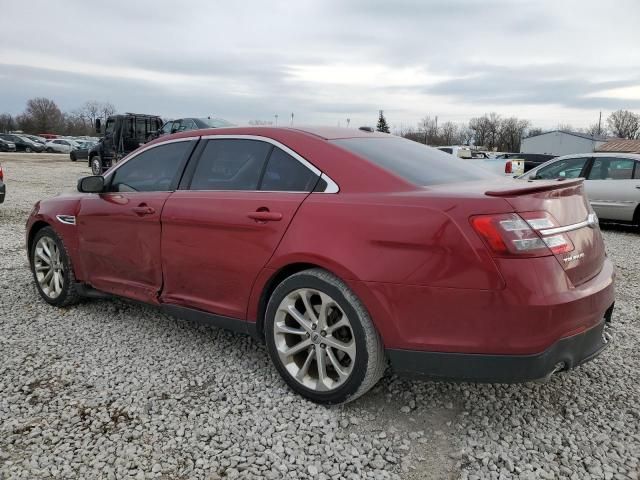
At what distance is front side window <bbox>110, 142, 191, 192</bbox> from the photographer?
370 centimetres

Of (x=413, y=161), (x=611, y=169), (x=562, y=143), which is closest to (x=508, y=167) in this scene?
(x=611, y=169)

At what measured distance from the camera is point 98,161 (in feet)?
70.1

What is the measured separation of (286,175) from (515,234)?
4.30ft

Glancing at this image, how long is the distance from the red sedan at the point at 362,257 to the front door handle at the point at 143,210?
0.01 m

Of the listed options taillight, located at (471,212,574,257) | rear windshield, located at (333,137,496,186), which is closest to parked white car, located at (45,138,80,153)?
rear windshield, located at (333,137,496,186)

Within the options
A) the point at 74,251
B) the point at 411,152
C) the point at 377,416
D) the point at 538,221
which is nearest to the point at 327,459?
the point at 377,416

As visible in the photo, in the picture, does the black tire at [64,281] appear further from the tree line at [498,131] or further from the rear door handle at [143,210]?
the tree line at [498,131]

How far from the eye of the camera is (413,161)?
3084 mm

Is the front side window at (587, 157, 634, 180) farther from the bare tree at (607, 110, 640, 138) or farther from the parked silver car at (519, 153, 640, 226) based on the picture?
the bare tree at (607, 110, 640, 138)

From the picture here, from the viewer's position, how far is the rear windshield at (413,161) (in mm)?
2844

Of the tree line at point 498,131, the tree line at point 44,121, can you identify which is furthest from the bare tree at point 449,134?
A: the tree line at point 44,121

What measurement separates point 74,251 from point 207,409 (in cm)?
214

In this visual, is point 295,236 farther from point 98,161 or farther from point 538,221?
point 98,161

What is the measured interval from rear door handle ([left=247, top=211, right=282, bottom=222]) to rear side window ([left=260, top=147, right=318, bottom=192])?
6.5 inches
